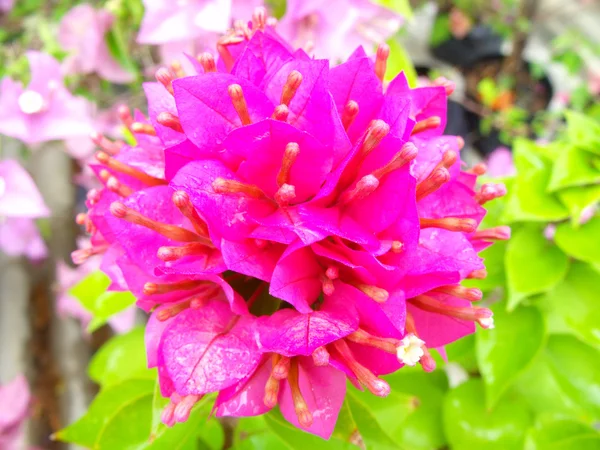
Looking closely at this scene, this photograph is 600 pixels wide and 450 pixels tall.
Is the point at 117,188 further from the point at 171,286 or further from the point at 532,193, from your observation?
the point at 532,193

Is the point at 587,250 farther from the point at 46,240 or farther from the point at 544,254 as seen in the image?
the point at 46,240

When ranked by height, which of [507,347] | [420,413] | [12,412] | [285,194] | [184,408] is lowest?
[12,412]

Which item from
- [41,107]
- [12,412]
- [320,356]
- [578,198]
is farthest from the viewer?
[12,412]

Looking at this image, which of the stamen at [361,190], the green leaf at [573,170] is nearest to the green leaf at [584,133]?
the green leaf at [573,170]

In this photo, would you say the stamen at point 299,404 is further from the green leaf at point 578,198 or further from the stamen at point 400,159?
the green leaf at point 578,198

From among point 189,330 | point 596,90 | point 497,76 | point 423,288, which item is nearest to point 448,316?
point 423,288

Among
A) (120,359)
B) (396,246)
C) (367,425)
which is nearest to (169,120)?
(396,246)
